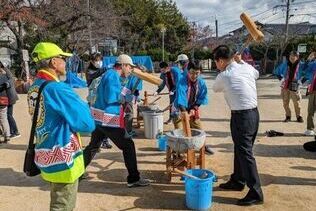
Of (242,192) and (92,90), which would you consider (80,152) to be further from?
(242,192)

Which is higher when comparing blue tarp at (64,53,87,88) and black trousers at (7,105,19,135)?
blue tarp at (64,53,87,88)

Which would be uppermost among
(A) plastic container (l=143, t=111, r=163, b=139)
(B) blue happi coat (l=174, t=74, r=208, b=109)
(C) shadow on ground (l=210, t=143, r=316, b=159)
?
(B) blue happi coat (l=174, t=74, r=208, b=109)

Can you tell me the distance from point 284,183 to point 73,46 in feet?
82.2

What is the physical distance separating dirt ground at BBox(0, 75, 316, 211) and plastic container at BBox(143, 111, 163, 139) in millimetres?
263

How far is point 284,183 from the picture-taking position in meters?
5.54

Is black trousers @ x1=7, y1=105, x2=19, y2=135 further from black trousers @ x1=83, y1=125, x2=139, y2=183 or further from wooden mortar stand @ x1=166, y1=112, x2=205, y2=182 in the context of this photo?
wooden mortar stand @ x1=166, y1=112, x2=205, y2=182

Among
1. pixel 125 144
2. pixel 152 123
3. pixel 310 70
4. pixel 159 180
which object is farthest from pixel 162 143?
pixel 310 70

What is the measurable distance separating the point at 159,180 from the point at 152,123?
8.87 feet

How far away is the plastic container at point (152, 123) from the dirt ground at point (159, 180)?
26 cm

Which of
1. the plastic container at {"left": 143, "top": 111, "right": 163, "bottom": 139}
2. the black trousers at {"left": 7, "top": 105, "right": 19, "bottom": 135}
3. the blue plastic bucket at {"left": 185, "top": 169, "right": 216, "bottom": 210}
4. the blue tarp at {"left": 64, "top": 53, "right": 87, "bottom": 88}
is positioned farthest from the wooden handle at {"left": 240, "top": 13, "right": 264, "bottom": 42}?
the blue tarp at {"left": 64, "top": 53, "right": 87, "bottom": 88}

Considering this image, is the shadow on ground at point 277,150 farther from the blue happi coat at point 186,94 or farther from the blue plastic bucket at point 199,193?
the blue plastic bucket at point 199,193

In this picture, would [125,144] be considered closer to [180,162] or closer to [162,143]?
[180,162]

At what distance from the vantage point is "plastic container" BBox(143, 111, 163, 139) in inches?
327

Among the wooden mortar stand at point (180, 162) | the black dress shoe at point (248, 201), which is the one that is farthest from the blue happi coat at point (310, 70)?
the black dress shoe at point (248, 201)
